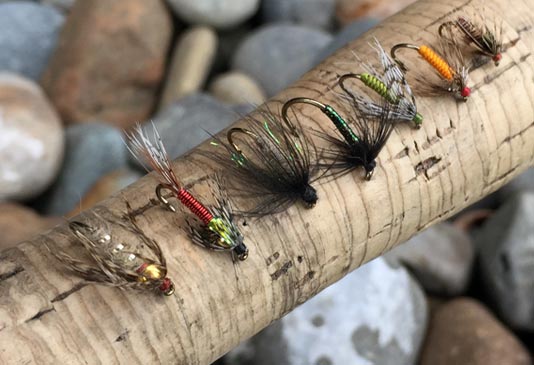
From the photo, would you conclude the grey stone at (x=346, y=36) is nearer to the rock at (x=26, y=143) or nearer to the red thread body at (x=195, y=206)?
the rock at (x=26, y=143)

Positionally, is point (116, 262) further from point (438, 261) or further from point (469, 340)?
point (438, 261)

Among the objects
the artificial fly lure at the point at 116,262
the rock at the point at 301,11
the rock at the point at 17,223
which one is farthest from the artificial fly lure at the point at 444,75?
the rock at the point at 301,11

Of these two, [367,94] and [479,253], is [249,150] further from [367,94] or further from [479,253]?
[479,253]

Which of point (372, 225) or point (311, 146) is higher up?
point (311, 146)

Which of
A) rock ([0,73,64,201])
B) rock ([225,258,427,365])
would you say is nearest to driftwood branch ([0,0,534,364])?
rock ([225,258,427,365])

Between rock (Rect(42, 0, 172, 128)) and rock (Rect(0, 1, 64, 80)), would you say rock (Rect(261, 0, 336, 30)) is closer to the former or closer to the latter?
rock (Rect(42, 0, 172, 128))

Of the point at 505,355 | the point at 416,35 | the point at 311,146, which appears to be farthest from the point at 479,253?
the point at 311,146

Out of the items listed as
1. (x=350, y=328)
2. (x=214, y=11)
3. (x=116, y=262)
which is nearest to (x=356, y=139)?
(x=116, y=262)
